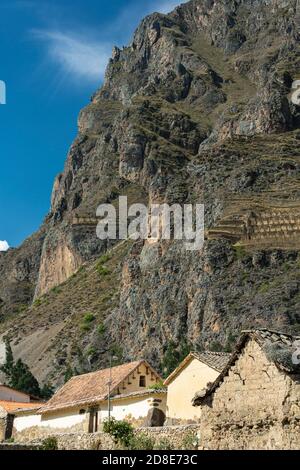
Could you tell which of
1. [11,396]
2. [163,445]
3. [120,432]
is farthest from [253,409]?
[11,396]

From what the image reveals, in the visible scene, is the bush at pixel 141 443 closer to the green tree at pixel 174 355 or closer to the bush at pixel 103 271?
the green tree at pixel 174 355

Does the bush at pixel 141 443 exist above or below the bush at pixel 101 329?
below

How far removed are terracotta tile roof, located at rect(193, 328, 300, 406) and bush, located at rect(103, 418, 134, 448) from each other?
16.9 ft

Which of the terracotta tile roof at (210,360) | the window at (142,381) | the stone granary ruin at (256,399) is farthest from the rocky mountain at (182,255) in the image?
the stone granary ruin at (256,399)

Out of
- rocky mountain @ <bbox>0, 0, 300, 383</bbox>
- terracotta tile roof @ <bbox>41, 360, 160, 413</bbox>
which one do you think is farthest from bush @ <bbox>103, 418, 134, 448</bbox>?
rocky mountain @ <bbox>0, 0, 300, 383</bbox>

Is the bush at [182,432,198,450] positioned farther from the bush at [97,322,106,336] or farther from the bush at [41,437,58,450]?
the bush at [97,322,106,336]

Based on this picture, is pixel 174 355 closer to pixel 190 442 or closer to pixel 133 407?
pixel 133 407

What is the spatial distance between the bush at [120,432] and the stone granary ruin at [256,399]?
4.94 m

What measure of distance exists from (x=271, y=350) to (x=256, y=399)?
5.00ft

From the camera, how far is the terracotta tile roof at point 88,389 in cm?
4197

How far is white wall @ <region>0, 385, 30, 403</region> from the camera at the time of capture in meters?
63.5

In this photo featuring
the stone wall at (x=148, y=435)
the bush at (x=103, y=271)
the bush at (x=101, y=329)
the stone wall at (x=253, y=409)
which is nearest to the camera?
the stone wall at (x=253, y=409)

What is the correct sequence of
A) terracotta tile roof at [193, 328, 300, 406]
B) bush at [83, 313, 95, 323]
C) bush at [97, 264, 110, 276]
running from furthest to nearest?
bush at [97, 264, 110, 276] → bush at [83, 313, 95, 323] → terracotta tile roof at [193, 328, 300, 406]

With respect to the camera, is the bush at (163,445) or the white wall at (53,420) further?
the white wall at (53,420)
